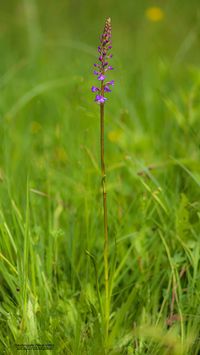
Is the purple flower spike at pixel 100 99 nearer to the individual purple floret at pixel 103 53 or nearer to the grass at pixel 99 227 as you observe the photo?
the individual purple floret at pixel 103 53

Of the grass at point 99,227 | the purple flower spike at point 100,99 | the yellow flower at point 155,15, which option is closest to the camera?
the purple flower spike at point 100,99

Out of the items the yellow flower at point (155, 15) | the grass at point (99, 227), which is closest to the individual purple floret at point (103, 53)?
the grass at point (99, 227)

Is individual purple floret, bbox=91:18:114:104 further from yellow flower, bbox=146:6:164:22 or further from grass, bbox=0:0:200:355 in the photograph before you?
yellow flower, bbox=146:6:164:22

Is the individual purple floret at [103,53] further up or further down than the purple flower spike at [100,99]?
further up

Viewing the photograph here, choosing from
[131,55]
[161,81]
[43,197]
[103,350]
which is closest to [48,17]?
[131,55]

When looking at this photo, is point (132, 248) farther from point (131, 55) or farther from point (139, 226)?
point (131, 55)

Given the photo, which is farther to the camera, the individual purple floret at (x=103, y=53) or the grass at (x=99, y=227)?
the grass at (x=99, y=227)

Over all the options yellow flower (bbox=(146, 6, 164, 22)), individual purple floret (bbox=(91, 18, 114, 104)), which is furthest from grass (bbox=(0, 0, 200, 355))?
yellow flower (bbox=(146, 6, 164, 22))

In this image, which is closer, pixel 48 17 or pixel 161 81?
pixel 161 81

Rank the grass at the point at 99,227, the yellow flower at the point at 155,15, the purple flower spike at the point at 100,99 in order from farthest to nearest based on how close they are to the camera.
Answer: the yellow flower at the point at 155,15 < the grass at the point at 99,227 < the purple flower spike at the point at 100,99
